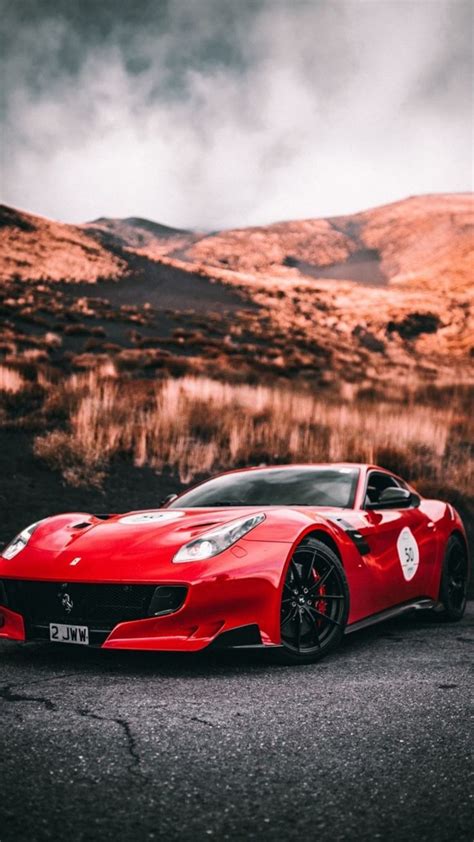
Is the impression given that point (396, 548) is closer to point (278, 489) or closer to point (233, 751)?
point (278, 489)

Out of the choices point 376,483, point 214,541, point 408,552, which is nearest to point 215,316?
point 376,483

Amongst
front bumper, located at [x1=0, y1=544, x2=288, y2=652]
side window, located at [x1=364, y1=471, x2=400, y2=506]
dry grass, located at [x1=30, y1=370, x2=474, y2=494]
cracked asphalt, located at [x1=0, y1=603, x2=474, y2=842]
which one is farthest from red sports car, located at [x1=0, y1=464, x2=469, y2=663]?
dry grass, located at [x1=30, y1=370, x2=474, y2=494]

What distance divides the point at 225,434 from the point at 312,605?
416 inches

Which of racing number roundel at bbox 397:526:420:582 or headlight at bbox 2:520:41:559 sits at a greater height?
headlight at bbox 2:520:41:559

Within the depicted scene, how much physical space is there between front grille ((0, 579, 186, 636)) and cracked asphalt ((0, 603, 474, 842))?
0.30 meters

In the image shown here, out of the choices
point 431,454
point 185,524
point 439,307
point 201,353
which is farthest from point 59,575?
point 439,307

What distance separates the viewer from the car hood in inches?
200

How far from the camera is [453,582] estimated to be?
24.7 feet

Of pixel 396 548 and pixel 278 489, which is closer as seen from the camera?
pixel 396 548

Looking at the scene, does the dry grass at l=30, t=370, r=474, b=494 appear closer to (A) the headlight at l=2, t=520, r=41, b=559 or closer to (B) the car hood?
(A) the headlight at l=2, t=520, r=41, b=559

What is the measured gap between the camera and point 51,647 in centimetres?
588

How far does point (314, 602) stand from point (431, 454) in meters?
11.7

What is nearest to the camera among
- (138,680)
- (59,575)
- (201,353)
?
(138,680)

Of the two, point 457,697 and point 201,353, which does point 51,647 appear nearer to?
point 457,697
